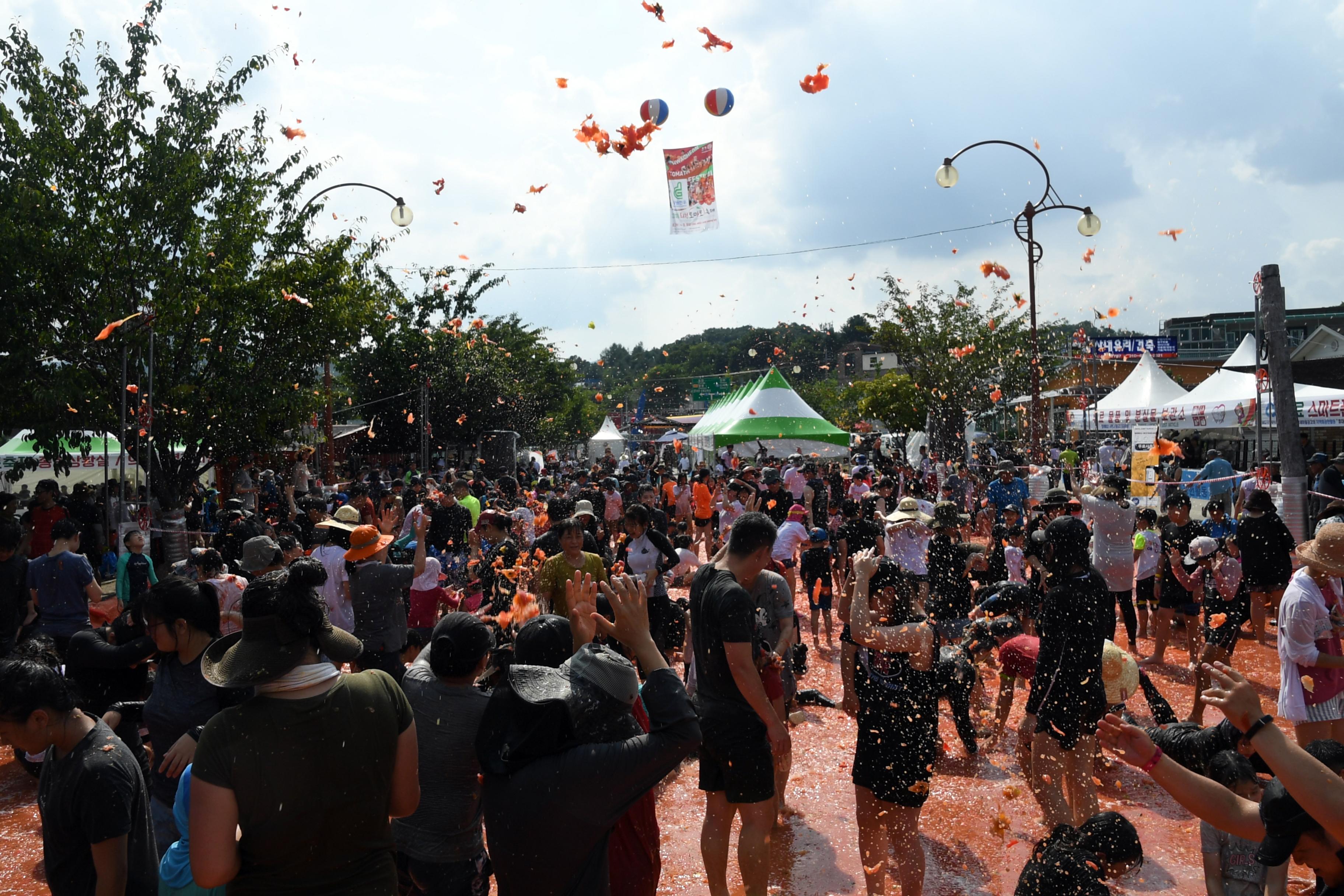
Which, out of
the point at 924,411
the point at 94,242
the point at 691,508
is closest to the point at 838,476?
the point at 691,508

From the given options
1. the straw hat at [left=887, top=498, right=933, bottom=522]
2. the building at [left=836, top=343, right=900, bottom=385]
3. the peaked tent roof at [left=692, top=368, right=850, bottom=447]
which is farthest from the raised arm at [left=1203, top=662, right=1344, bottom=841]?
the building at [left=836, top=343, right=900, bottom=385]

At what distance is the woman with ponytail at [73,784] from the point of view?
8.35ft

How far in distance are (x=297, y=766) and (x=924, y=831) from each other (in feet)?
12.8

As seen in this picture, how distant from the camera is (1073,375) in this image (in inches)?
1332

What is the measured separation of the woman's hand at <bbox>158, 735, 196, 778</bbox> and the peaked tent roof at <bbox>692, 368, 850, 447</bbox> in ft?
56.7

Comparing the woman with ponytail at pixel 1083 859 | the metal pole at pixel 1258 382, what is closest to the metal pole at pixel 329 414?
the woman with ponytail at pixel 1083 859

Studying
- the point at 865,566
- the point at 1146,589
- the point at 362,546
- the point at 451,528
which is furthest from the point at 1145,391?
the point at 362,546

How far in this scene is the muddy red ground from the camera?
4.40 meters

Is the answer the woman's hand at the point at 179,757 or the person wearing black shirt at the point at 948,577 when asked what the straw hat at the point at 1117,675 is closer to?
the person wearing black shirt at the point at 948,577

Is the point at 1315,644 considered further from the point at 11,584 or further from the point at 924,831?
the point at 11,584

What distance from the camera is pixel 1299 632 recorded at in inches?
165

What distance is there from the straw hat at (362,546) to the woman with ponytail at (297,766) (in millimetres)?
3176

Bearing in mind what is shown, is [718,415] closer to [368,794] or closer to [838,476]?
[838,476]

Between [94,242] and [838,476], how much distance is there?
1222 cm
